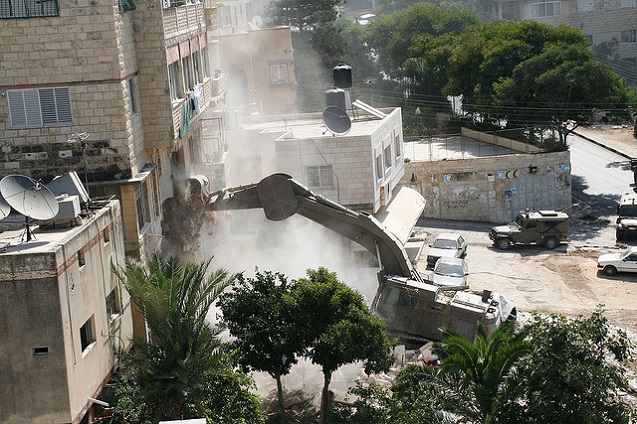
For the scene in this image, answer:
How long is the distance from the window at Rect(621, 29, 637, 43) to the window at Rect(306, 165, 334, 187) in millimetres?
60268

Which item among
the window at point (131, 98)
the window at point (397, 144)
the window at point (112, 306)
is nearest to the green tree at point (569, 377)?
the window at point (112, 306)

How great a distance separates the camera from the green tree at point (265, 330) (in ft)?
71.1

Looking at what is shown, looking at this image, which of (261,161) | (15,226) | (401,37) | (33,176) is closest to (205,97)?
(261,161)

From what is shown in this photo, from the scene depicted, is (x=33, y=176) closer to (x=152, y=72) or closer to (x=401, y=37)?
(x=152, y=72)

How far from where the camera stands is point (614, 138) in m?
63.1

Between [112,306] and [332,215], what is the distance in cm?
839

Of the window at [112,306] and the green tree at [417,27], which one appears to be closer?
the window at [112,306]

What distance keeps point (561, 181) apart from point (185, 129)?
83.6ft

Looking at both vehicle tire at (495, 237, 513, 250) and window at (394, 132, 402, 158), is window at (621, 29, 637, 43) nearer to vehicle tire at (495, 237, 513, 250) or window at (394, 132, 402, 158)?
vehicle tire at (495, 237, 513, 250)

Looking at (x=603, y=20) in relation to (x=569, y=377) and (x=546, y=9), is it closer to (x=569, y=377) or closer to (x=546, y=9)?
(x=546, y=9)

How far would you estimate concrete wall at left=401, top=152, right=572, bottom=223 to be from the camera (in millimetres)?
47375

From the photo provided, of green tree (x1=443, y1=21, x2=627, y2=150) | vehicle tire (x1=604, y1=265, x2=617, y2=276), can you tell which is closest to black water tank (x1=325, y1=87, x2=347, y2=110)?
vehicle tire (x1=604, y1=265, x2=617, y2=276)

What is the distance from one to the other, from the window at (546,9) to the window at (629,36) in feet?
20.6

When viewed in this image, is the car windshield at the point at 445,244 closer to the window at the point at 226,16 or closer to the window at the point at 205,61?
the window at the point at 205,61
